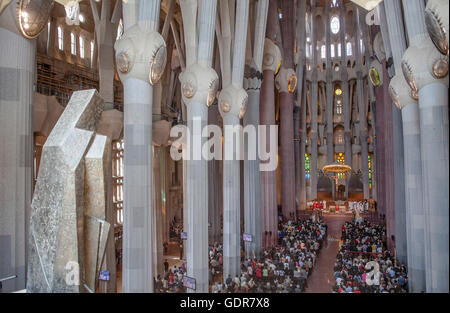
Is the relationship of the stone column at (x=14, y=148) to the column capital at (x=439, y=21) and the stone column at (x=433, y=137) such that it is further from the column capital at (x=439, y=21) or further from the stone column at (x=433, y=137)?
the stone column at (x=433, y=137)

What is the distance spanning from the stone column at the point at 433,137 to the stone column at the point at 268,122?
399 inches

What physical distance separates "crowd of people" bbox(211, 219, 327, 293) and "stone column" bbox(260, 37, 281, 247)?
1.27 m

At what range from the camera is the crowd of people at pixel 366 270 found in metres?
9.89

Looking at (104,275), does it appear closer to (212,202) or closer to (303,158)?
(212,202)

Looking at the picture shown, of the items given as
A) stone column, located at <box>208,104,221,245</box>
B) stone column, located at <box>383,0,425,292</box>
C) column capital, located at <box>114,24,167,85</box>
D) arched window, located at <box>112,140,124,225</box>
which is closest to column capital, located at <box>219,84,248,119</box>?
stone column, located at <box>383,0,425,292</box>

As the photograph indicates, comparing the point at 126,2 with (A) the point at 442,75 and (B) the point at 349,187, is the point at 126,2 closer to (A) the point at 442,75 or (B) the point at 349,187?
(A) the point at 442,75

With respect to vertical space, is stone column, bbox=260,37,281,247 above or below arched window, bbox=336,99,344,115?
below

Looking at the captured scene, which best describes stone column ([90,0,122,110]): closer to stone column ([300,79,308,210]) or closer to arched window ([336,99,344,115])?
stone column ([300,79,308,210])

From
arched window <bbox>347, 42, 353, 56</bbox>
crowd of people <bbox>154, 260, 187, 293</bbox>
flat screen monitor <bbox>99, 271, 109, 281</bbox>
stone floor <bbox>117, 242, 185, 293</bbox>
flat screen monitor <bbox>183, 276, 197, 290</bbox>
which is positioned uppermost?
arched window <bbox>347, 42, 353, 56</bbox>

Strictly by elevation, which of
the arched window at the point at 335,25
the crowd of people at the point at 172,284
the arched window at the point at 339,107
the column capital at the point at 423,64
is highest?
the arched window at the point at 335,25

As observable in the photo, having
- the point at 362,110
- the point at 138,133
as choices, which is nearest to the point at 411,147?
the point at 138,133

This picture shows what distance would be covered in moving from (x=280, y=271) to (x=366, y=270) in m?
2.64

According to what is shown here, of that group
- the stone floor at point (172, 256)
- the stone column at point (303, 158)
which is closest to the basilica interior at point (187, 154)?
the stone floor at point (172, 256)

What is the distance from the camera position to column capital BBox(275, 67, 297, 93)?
71.7ft
